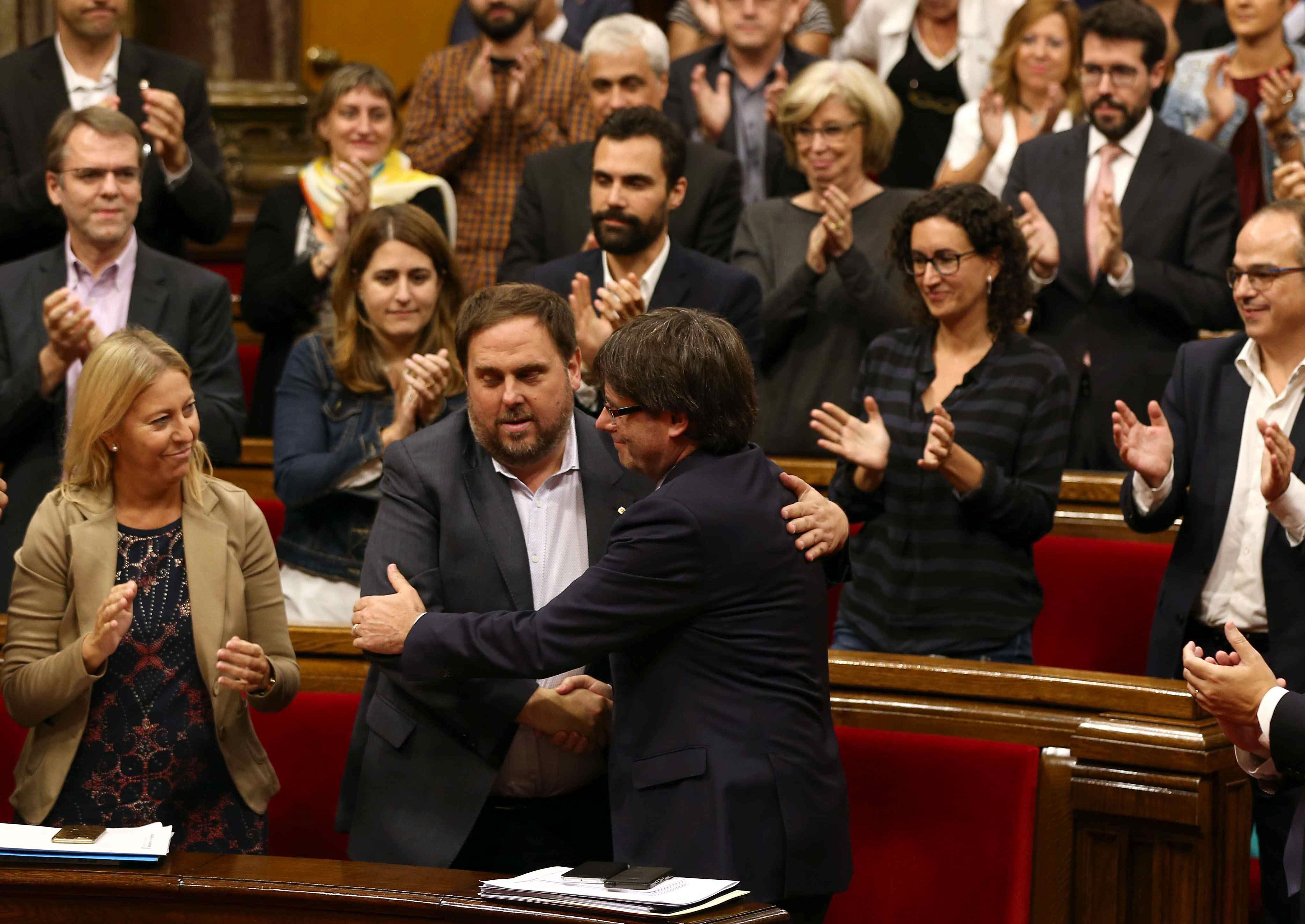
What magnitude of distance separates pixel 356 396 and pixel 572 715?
1.28m

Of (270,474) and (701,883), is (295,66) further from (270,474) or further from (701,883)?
(701,883)

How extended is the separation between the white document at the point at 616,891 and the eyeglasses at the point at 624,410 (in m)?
0.63

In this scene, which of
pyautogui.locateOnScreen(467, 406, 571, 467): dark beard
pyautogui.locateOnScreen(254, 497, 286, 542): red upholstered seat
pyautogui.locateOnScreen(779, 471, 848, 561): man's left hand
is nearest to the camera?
pyautogui.locateOnScreen(779, 471, 848, 561): man's left hand

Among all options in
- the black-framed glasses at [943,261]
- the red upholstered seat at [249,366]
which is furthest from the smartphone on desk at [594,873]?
the red upholstered seat at [249,366]

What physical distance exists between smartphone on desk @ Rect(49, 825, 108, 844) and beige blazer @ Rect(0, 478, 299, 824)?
0.90 feet

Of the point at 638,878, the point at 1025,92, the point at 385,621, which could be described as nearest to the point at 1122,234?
the point at 1025,92

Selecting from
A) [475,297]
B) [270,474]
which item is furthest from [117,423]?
[270,474]

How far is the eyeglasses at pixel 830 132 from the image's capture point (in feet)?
13.2

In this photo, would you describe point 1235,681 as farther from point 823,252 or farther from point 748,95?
point 748,95

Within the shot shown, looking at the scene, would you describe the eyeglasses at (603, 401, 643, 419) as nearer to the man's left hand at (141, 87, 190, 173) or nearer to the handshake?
the handshake

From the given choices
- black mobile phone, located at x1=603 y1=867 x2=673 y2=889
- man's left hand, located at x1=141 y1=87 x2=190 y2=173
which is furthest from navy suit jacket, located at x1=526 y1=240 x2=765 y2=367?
black mobile phone, located at x1=603 y1=867 x2=673 y2=889

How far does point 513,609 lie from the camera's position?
2.41 m

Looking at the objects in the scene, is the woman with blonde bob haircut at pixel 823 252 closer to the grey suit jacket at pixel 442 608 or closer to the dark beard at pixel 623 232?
the dark beard at pixel 623 232

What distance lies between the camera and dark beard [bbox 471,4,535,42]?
4.79 metres
